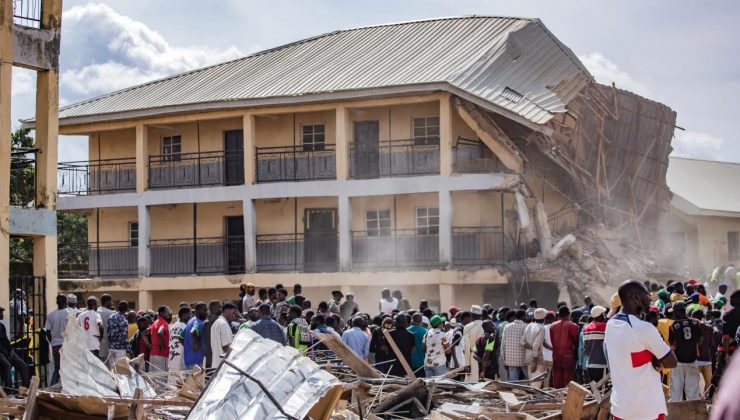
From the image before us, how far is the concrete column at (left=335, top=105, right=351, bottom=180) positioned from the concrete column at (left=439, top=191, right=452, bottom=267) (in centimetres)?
316

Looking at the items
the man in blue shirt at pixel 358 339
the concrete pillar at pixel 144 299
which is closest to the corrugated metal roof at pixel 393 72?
the concrete pillar at pixel 144 299

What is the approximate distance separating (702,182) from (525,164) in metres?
Result: 19.8

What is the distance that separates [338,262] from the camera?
32594 mm

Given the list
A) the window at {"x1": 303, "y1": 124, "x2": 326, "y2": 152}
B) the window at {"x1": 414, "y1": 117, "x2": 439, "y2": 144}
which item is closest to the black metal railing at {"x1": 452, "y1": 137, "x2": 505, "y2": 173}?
the window at {"x1": 414, "y1": 117, "x2": 439, "y2": 144}

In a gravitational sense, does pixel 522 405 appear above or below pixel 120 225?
below

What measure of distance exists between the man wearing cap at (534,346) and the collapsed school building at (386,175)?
1244cm

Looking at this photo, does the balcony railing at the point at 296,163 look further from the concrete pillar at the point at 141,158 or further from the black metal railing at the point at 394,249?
the concrete pillar at the point at 141,158

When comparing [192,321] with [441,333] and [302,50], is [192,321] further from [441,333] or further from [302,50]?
[302,50]

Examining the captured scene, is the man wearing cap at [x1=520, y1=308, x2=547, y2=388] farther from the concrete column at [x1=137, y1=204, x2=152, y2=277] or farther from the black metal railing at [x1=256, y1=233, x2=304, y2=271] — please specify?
the concrete column at [x1=137, y1=204, x2=152, y2=277]

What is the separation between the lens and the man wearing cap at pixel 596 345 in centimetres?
1406

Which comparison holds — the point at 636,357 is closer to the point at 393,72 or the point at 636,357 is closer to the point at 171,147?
the point at 393,72

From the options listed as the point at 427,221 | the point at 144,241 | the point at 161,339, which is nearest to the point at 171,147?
the point at 144,241

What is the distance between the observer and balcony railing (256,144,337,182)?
32906 millimetres

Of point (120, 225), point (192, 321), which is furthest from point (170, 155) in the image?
point (192, 321)
